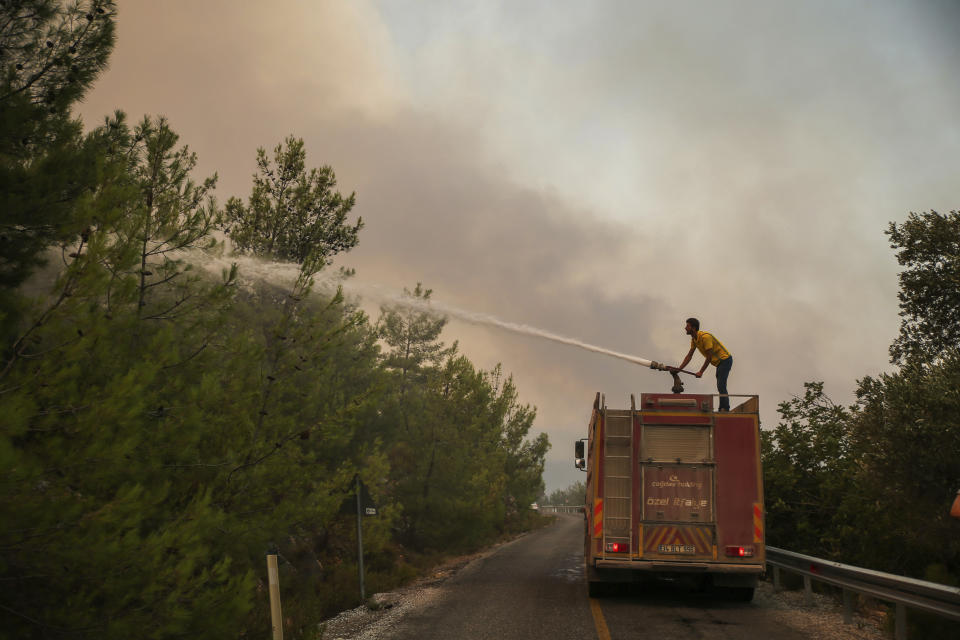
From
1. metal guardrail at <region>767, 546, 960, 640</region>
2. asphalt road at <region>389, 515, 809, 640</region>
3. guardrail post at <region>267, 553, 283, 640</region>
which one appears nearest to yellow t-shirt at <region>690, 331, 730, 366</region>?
metal guardrail at <region>767, 546, 960, 640</region>

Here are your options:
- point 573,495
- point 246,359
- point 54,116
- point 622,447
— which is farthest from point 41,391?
point 573,495

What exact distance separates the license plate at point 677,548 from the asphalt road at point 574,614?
0.91m

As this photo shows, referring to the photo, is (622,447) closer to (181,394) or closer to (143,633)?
(181,394)

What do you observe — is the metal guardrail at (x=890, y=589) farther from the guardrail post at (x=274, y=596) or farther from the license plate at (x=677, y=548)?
the guardrail post at (x=274, y=596)

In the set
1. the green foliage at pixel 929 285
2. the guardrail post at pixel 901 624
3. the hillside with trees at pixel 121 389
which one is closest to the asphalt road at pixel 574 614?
the guardrail post at pixel 901 624

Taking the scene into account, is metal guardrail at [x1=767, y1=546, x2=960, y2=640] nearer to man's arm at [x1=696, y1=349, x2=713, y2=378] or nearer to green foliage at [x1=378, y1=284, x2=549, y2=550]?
→ man's arm at [x1=696, y1=349, x2=713, y2=378]

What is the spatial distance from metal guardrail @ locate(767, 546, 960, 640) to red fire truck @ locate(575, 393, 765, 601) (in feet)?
3.03

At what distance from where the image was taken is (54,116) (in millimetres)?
7715

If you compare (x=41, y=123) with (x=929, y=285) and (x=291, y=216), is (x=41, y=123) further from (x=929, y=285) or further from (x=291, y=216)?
(x=929, y=285)

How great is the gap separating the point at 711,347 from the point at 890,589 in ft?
17.2

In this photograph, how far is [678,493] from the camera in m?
11.2

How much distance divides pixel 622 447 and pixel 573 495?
137 metres

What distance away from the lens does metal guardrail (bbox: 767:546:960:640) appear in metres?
7.31

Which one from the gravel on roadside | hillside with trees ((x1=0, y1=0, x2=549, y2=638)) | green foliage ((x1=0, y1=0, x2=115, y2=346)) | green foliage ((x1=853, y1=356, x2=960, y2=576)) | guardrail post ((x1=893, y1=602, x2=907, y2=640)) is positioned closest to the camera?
hillside with trees ((x1=0, y1=0, x2=549, y2=638))
